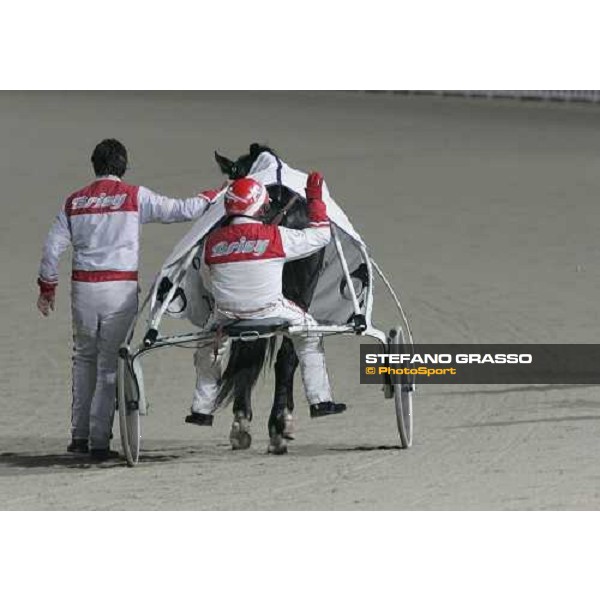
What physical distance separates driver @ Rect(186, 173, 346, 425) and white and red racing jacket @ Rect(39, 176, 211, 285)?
1.28 feet

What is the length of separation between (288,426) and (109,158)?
174cm

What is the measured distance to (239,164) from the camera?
10094 mm

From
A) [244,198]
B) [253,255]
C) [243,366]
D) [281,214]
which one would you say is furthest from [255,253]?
[243,366]

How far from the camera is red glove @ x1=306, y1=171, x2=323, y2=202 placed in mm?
9508

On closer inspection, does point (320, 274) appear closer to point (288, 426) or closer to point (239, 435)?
point (288, 426)

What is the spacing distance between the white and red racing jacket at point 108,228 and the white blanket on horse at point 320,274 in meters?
0.18

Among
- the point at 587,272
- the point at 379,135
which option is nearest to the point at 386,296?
the point at 587,272

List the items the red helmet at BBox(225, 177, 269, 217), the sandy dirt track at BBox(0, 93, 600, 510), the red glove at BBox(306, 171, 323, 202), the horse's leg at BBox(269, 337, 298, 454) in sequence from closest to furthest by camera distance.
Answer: the sandy dirt track at BBox(0, 93, 600, 510) < the red helmet at BBox(225, 177, 269, 217) < the red glove at BBox(306, 171, 323, 202) < the horse's leg at BBox(269, 337, 298, 454)

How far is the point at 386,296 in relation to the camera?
15.3 metres

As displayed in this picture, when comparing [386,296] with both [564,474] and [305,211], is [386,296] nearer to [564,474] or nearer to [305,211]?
[305,211]

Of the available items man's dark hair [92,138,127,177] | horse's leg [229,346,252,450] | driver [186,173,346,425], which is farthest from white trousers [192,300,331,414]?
man's dark hair [92,138,127,177]

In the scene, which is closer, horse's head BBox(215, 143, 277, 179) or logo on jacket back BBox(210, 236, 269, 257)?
logo on jacket back BBox(210, 236, 269, 257)

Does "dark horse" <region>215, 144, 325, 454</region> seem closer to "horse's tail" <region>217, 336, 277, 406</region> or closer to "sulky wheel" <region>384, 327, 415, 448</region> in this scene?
Answer: "horse's tail" <region>217, 336, 277, 406</region>

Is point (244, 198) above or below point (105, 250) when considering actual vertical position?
above
